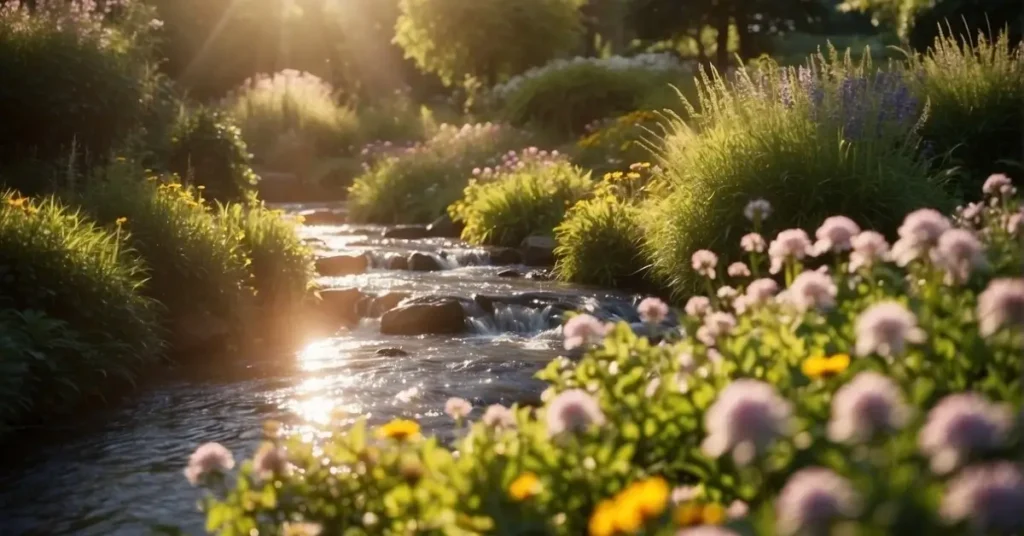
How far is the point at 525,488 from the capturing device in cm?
216

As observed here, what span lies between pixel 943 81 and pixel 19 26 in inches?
313

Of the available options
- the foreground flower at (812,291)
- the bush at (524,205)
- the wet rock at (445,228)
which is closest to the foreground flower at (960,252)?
the foreground flower at (812,291)

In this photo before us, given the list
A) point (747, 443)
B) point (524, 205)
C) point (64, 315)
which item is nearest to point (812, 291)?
point (747, 443)

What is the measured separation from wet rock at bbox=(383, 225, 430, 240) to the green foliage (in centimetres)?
1278

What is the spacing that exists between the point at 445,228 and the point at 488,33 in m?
13.2

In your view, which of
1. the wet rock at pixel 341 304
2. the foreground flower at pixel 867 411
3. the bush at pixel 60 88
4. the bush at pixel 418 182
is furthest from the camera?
the bush at pixel 418 182

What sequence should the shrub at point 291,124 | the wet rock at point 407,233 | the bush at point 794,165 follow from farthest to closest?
the shrub at point 291,124 → the wet rock at point 407,233 → the bush at point 794,165

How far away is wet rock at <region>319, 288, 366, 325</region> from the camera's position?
944cm

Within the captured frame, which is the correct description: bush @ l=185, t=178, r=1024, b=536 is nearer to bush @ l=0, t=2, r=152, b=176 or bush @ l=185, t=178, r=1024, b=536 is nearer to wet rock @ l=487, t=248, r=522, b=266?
bush @ l=0, t=2, r=152, b=176

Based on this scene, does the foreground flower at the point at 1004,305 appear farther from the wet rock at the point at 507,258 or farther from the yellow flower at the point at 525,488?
the wet rock at the point at 507,258

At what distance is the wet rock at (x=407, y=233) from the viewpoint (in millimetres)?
14320

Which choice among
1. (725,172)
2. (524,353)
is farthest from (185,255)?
(725,172)

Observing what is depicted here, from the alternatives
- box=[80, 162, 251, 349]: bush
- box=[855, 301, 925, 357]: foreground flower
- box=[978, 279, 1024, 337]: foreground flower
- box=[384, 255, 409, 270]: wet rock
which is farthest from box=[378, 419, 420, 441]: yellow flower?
box=[384, 255, 409, 270]: wet rock

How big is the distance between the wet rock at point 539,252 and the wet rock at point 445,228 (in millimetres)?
2412
